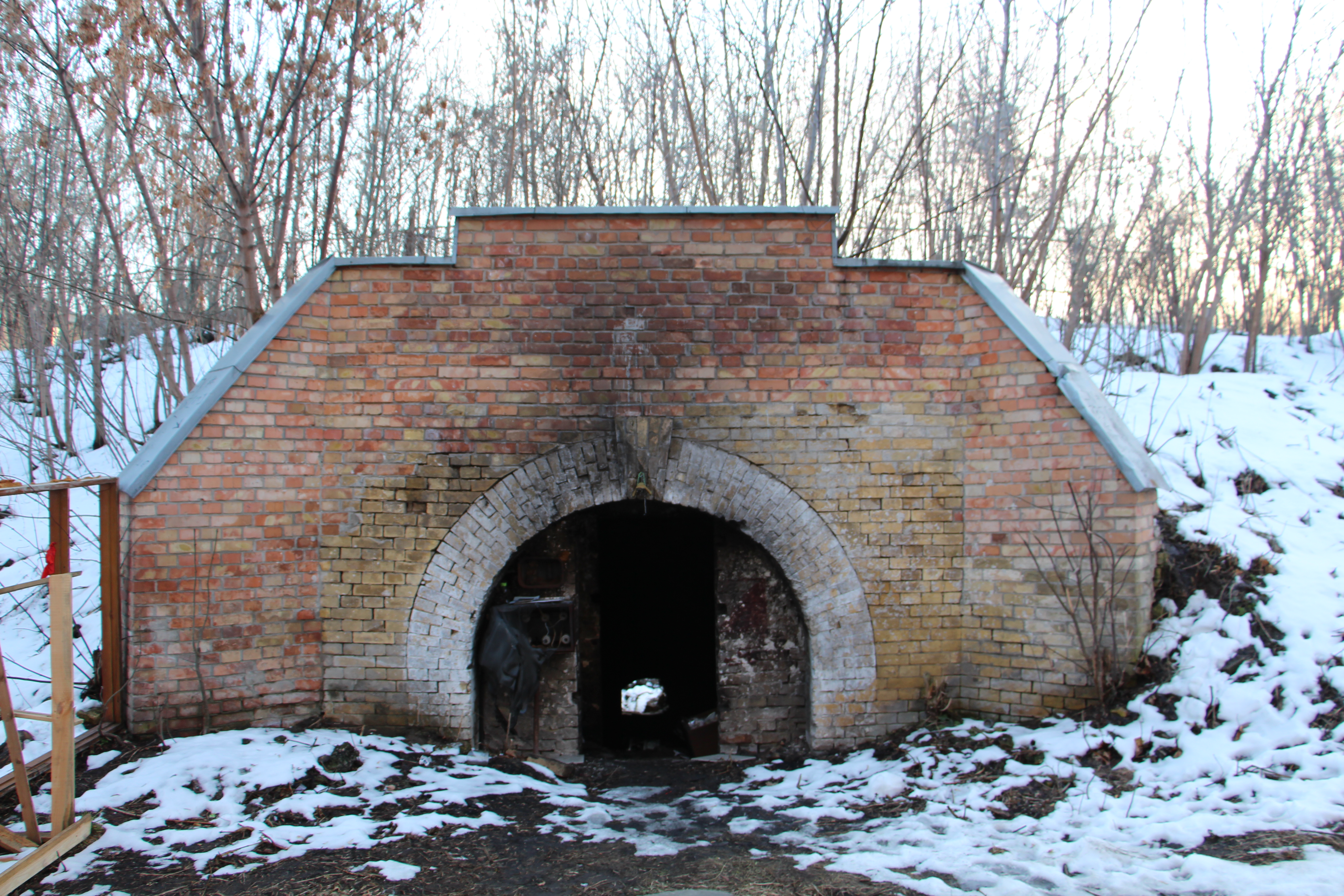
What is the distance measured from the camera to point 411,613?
15.6 feet

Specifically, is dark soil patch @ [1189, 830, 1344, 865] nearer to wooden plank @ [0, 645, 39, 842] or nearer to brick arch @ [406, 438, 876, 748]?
brick arch @ [406, 438, 876, 748]

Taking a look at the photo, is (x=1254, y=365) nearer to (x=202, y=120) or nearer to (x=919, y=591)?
(x=919, y=591)

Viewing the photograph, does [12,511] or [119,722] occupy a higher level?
[12,511]

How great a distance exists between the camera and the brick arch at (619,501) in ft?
15.7

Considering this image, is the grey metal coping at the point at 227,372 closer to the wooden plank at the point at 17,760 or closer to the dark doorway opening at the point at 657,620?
the wooden plank at the point at 17,760

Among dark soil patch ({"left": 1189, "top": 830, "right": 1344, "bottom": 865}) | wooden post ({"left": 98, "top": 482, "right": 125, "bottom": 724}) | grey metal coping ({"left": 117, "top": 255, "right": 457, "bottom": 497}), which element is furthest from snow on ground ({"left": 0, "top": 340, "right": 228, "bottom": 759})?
dark soil patch ({"left": 1189, "top": 830, "right": 1344, "bottom": 865})

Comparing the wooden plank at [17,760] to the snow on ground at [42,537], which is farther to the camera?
the snow on ground at [42,537]

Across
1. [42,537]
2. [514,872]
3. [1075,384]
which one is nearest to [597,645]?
[514,872]

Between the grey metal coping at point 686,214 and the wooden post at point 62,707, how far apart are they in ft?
4.26

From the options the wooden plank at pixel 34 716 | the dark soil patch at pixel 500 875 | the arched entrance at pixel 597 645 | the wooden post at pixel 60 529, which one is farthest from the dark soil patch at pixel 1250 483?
the wooden post at pixel 60 529

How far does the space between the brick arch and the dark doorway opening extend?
1.70m

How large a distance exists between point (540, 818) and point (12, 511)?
731cm

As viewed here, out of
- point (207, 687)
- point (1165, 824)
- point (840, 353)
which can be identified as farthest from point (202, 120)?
point (1165, 824)

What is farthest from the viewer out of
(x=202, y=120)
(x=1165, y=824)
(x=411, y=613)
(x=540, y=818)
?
(x=202, y=120)
